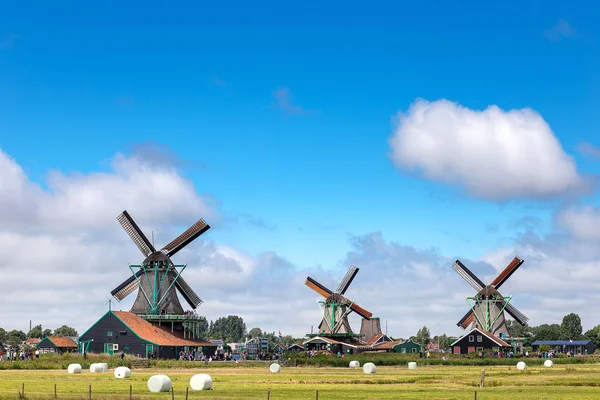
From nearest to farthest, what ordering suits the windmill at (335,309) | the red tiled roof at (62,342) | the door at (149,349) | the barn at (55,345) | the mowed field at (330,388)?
the mowed field at (330,388)
the door at (149,349)
the barn at (55,345)
the red tiled roof at (62,342)
the windmill at (335,309)

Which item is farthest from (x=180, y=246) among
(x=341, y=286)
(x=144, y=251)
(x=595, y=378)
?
(x=595, y=378)

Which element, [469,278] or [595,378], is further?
[469,278]

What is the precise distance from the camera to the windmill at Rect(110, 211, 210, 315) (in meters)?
116

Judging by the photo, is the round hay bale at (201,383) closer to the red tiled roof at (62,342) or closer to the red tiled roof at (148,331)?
the red tiled roof at (148,331)

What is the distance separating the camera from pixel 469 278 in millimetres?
147250

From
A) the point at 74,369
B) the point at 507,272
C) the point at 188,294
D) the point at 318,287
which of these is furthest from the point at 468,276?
the point at 74,369

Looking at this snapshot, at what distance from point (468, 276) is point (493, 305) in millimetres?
6835

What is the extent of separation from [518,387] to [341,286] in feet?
321

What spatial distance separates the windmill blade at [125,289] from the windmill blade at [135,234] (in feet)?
15.8

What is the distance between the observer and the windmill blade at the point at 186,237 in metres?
119

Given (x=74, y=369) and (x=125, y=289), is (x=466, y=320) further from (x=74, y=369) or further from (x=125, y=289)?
(x=74, y=369)

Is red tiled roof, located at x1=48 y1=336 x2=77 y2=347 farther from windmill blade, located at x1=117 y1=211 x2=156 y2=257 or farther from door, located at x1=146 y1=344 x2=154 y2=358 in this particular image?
door, located at x1=146 y1=344 x2=154 y2=358

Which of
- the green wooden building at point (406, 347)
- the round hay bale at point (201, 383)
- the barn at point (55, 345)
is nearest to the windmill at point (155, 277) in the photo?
the barn at point (55, 345)

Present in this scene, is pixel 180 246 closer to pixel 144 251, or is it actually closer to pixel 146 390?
pixel 144 251
